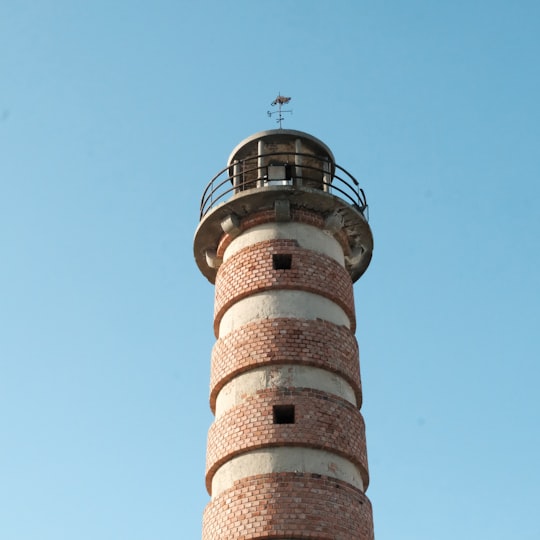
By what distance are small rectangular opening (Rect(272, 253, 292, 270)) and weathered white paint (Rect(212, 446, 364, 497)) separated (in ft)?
14.8

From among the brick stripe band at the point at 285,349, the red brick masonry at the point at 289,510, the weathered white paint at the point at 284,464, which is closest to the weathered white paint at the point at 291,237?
the brick stripe band at the point at 285,349

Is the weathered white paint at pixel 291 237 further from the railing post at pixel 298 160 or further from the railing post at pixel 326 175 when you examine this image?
the railing post at pixel 326 175

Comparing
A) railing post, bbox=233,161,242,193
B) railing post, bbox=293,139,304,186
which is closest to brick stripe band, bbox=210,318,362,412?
railing post, bbox=293,139,304,186

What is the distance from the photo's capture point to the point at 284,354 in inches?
655

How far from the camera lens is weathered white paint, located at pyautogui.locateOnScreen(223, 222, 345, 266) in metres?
18.8

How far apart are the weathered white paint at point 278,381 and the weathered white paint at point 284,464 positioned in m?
1.29

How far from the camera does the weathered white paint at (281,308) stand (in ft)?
57.1

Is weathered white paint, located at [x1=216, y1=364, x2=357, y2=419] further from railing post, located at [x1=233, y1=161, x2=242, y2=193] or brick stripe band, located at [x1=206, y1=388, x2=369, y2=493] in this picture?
railing post, located at [x1=233, y1=161, x2=242, y2=193]

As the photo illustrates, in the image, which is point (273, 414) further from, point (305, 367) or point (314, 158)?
point (314, 158)

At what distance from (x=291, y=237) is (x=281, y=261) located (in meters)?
0.65

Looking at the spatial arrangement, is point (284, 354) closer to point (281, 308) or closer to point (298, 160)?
point (281, 308)

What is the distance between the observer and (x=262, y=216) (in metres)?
19.2

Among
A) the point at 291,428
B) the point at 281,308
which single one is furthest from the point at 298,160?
the point at 291,428

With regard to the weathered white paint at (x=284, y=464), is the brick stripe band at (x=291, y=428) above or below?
above
